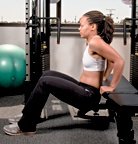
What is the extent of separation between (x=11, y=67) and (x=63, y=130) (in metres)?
1.59

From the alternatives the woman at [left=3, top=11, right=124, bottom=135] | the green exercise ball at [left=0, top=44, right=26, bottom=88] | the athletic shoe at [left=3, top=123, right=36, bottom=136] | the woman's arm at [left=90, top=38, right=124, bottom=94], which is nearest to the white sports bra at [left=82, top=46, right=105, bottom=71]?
the woman at [left=3, top=11, right=124, bottom=135]

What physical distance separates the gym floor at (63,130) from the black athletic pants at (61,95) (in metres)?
0.19

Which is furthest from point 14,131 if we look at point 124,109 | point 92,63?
point 124,109

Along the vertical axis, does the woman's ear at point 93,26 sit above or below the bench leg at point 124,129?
above

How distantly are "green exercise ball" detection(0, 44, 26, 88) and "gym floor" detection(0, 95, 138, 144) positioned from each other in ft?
1.71

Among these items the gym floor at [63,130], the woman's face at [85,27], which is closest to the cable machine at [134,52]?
the gym floor at [63,130]

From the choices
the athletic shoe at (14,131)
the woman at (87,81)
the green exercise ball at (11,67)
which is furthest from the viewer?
the green exercise ball at (11,67)

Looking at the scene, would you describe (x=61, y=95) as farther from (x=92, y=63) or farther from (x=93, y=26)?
(x=93, y=26)

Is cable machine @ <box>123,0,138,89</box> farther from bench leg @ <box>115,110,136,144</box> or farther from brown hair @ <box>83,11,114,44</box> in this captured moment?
bench leg @ <box>115,110,136,144</box>

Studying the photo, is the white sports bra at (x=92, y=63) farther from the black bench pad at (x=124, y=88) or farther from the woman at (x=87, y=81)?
the black bench pad at (x=124, y=88)

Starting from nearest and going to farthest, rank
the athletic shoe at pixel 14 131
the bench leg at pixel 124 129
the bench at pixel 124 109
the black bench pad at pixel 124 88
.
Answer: the bench at pixel 124 109 < the bench leg at pixel 124 129 < the black bench pad at pixel 124 88 < the athletic shoe at pixel 14 131

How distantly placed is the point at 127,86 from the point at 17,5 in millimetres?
3162

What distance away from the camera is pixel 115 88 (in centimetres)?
243

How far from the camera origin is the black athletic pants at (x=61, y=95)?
101 inches
